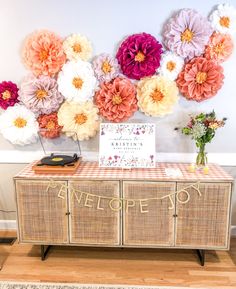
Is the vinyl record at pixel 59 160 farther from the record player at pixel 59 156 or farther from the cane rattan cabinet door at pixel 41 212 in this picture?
the cane rattan cabinet door at pixel 41 212

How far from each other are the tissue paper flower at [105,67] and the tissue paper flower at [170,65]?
1.15 feet

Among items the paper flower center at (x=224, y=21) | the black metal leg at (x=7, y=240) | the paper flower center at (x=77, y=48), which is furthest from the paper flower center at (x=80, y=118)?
the paper flower center at (x=224, y=21)

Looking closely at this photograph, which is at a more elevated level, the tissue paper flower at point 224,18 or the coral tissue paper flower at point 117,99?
the tissue paper flower at point 224,18

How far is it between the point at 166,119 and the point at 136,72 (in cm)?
45

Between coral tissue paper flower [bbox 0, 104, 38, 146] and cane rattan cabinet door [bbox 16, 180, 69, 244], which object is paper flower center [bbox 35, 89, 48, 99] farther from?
cane rattan cabinet door [bbox 16, 180, 69, 244]

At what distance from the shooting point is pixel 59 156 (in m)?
2.44

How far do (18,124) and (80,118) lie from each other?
0.51 metres

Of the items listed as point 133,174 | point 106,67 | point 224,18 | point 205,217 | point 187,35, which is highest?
point 224,18

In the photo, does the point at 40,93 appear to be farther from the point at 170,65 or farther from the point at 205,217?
the point at 205,217

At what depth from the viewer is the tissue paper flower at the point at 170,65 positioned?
2.36 metres

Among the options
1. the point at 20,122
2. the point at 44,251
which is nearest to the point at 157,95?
the point at 20,122

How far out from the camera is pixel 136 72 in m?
2.37

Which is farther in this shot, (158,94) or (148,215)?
(158,94)

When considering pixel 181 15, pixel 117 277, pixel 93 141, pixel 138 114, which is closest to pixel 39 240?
pixel 117 277
